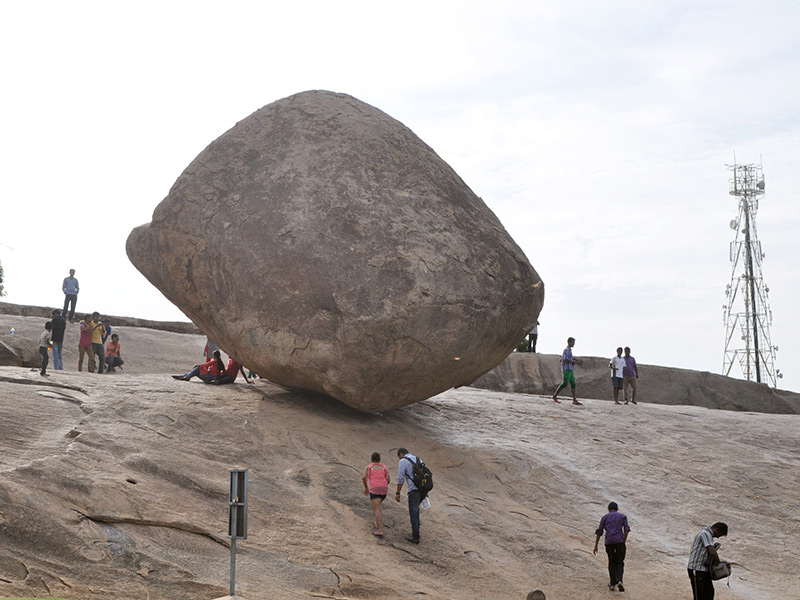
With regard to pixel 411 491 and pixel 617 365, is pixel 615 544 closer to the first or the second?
pixel 411 491

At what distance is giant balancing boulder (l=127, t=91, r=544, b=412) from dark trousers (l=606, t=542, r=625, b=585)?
3492mm

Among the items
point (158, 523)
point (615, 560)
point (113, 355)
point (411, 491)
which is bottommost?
point (615, 560)

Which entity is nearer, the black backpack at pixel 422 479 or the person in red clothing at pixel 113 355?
the black backpack at pixel 422 479

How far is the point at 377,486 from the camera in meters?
11.5

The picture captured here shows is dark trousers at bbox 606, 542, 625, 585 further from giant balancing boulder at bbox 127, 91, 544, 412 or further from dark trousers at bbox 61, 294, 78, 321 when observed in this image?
dark trousers at bbox 61, 294, 78, 321

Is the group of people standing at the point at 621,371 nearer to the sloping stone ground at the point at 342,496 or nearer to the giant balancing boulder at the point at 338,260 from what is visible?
the sloping stone ground at the point at 342,496

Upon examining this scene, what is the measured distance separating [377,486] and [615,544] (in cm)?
298

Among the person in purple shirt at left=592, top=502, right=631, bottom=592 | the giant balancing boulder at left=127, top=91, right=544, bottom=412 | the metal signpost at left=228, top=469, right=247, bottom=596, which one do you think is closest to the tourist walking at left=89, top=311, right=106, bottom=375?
the giant balancing boulder at left=127, top=91, right=544, bottom=412

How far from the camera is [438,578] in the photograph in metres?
10.8

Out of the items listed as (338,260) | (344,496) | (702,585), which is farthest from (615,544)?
(338,260)

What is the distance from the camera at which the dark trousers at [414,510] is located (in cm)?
1138

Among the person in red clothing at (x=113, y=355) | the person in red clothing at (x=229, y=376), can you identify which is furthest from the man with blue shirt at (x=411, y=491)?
the person in red clothing at (x=113, y=355)

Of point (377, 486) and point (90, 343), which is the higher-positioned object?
point (90, 343)

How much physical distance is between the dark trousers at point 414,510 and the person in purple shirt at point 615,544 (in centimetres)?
224
